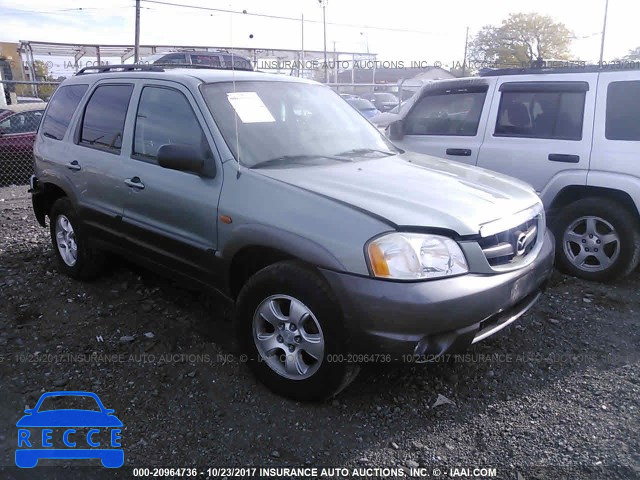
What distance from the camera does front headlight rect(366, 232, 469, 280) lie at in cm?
260

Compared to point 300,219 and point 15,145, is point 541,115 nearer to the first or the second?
point 300,219

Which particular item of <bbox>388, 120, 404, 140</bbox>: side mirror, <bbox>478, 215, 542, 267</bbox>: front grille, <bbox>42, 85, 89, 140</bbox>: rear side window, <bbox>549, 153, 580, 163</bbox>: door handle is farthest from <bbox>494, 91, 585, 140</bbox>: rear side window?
<bbox>42, 85, 89, 140</bbox>: rear side window

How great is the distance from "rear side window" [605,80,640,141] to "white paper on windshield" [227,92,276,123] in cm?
308

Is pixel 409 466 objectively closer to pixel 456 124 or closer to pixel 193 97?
pixel 193 97

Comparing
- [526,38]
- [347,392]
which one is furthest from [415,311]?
[526,38]

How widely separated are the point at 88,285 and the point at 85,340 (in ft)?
3.65

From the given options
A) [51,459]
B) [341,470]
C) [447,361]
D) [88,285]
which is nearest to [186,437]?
[51,459]

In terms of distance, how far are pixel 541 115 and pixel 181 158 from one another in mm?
3618

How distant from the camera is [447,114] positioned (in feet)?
19.0

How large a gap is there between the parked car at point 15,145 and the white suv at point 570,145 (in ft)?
26.8

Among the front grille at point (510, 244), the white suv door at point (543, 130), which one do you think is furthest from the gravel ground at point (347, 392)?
the white suv door at point (543, 130)

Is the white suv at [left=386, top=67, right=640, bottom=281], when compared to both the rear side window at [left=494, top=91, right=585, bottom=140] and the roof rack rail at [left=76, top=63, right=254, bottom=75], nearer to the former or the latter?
the rear side window at [left=494, top=91, right=585, bottom=140]

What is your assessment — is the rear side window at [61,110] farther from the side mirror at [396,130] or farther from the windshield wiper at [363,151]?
the side mirror at [396,130]

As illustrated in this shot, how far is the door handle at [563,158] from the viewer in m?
4.85
